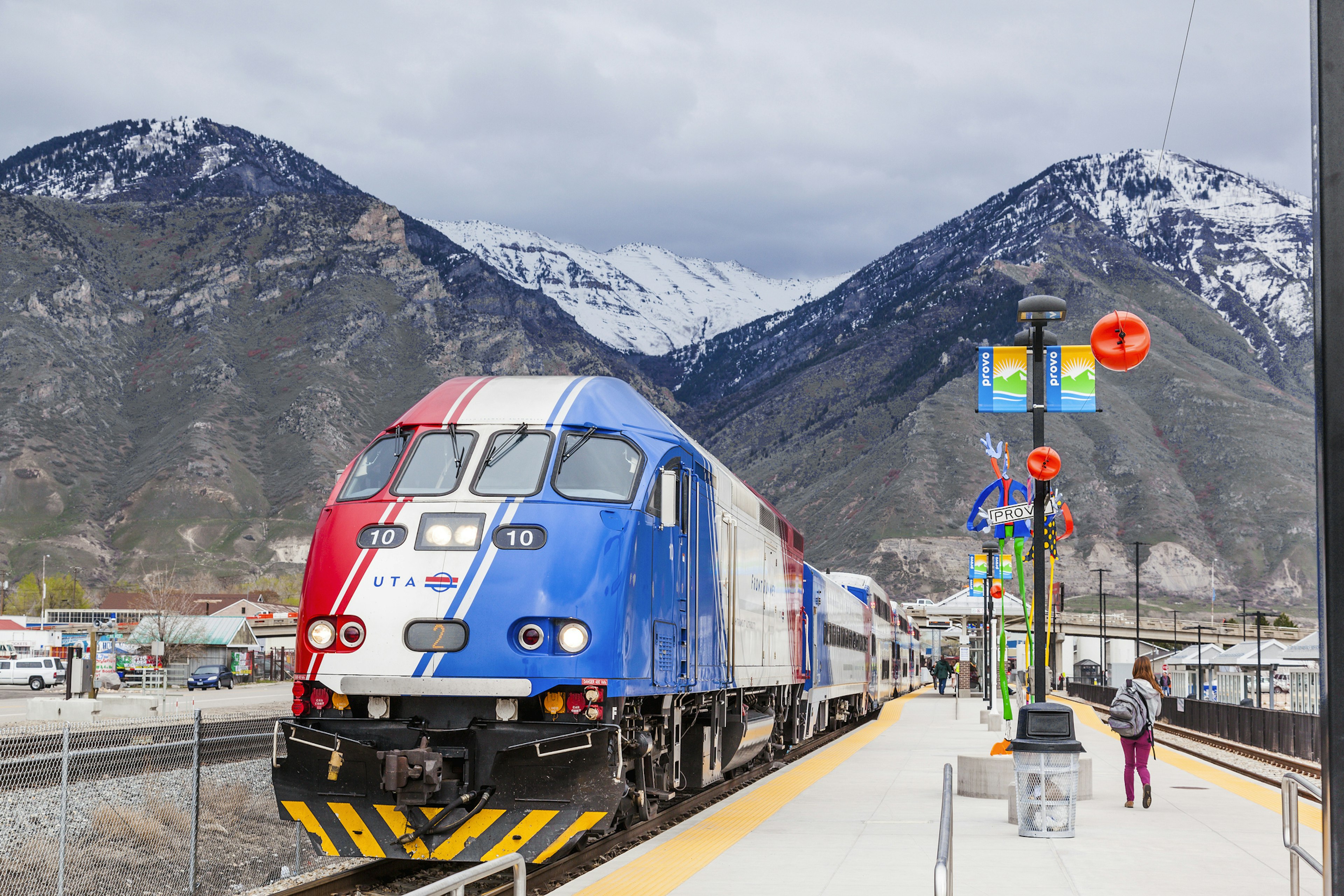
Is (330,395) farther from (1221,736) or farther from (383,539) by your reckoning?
(383,539)

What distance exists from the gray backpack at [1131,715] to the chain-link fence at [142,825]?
30.5ft

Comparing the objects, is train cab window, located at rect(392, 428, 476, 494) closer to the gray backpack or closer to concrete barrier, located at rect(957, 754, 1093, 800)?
the gray backpack

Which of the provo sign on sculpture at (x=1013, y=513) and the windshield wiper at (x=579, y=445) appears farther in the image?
the provo sign on sculpture at (x=1013, y=513)

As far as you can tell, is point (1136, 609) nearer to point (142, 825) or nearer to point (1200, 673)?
point (1200, 673)

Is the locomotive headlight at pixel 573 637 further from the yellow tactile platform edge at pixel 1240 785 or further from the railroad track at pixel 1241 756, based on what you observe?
the railroad track at pixel 1241 756

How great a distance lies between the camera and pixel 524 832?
1023 centimetres

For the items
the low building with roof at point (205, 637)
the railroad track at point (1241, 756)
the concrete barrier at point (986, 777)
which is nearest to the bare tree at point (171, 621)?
the low building with roof at point (205, 637)

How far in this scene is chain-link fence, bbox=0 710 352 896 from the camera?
13953 millimetres

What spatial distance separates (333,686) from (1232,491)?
18489 cm

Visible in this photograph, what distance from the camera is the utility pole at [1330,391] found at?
146 inches

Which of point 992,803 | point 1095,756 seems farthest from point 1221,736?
point 992,803

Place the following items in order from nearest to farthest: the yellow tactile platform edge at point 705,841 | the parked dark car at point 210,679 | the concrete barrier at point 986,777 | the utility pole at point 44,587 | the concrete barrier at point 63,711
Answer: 1. the yellow tactile platform edge at point 705,841
2. the concrete barrier at point 986,777
3. the concrete barrier at point 63,711
4. the parked dark car at point 210,679
5. the utility pole at point 44,587

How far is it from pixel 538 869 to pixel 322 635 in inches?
129

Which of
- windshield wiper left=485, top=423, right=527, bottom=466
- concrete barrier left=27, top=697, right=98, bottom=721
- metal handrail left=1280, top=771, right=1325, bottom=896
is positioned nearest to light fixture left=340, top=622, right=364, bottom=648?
windshield wiper left=485, top=423, right=527, bottom=466
